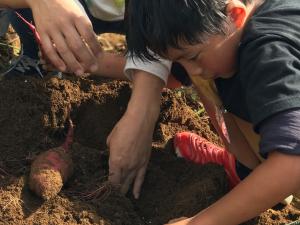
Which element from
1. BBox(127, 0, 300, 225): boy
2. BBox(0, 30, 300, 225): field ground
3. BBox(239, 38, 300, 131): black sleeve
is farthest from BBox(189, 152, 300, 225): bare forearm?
BBox(0, 30, 300, 225): field ground

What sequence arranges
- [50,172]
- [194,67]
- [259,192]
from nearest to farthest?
[259,192], [194,67], [50,172]

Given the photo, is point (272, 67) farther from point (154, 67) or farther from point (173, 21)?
point (154, 67)

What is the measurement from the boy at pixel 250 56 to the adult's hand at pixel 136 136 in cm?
35

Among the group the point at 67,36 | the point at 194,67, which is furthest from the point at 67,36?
the point at 194,67

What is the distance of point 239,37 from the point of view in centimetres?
159

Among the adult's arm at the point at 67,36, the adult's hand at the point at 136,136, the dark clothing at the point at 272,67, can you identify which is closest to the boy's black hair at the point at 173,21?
the dark clothing at the point at 272,67

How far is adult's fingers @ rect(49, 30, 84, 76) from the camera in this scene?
169cm

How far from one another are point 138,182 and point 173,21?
28.7 inches

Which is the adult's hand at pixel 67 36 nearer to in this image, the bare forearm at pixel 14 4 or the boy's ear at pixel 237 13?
the bare forearm at pixel 14 4

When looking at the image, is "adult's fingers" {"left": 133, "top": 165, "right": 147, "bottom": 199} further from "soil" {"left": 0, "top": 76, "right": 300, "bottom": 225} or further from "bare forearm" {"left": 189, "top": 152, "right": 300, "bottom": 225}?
"bare forearm" {"left": 189, "top": 152, "right": 300, "bottom": 225}

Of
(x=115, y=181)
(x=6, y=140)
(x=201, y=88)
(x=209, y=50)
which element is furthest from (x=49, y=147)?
(x=209, y=50)

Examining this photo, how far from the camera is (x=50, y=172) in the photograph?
5.88ft

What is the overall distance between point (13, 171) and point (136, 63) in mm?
561

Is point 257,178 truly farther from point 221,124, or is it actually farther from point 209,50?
point 221,124
